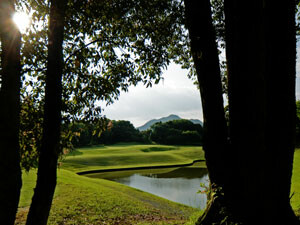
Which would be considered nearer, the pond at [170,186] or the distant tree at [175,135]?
the pond at [170,186]

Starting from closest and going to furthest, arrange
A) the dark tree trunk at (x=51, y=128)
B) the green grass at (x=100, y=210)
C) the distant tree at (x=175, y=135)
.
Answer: the dark tree trunk at (x=51, y=128)
the green grass at (x=100, y=210)
the distant tree at (x=175, y=135)

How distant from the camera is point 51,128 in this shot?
3.40 m

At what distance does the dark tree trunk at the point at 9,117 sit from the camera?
2.72 metres

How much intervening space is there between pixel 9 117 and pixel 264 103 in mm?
3535

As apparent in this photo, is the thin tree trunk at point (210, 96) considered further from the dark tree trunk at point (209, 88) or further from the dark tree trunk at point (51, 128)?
the dark tree trunk at point (51, 128)

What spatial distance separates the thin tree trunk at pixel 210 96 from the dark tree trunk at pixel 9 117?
2.98 m

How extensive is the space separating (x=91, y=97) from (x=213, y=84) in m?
2.67

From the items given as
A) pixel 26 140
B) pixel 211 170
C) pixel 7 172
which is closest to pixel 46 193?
pixel 7 172

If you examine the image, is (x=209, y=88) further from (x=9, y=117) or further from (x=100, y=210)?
(x=100, y=210)

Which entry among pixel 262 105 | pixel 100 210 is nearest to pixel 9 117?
pixel 262 105

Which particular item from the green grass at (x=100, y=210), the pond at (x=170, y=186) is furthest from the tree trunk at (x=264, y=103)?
the pond at (x=170, y=186)

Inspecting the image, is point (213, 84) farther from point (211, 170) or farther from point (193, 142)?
point (193, 142)

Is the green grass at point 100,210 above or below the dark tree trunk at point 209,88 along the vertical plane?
below

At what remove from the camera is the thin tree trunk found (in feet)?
13.1
